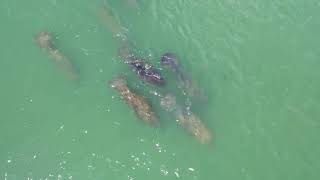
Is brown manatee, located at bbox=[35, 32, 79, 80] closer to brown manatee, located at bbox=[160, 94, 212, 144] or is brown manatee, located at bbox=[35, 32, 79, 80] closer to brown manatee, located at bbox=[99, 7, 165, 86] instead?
brown manatee, located at bbox=[99, 7, 165, 86]

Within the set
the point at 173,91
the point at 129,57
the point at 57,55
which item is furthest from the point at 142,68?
the point at 57,55

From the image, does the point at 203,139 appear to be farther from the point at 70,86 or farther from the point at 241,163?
the point at 70,86

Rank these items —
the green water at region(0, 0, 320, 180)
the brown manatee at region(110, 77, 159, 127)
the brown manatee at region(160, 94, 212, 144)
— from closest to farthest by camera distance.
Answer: the green water at region(0, 0, 320, 180) → the brown manatee at region(160, 94, 212, 144) → the brown manatee at region(110, 77, 159, 127)

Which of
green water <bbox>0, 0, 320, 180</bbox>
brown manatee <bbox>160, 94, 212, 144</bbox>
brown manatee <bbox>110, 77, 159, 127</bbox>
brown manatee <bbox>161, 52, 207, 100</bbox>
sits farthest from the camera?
brown manatee <bbox>161, 52, 207, 100</bbox>

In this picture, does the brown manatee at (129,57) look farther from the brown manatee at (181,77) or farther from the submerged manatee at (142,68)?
the brown manatee at (181,77)

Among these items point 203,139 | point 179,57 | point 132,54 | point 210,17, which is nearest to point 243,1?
point 210,17

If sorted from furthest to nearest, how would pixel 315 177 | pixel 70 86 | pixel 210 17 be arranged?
pixel 210 17
pixel 70 86
pixel 315 177

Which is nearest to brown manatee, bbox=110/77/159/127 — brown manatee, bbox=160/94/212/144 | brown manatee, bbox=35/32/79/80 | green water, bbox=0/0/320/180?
green water, bbox=0/0/320/180

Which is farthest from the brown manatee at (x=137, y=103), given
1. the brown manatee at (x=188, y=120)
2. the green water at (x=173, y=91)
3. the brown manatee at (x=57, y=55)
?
the brown manatee at (x=57, y=55)
